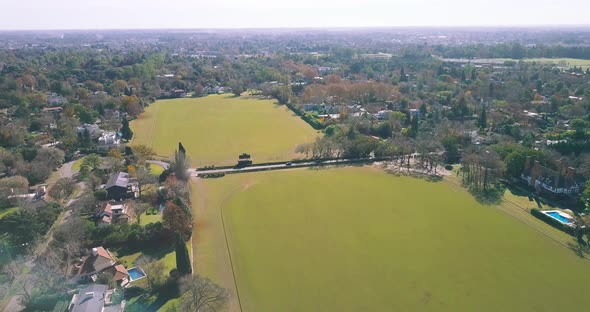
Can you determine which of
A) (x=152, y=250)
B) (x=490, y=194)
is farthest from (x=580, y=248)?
(x=152, y=250)

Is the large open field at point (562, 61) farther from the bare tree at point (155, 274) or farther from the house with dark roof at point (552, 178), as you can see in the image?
the bare tree at point (155, 274)

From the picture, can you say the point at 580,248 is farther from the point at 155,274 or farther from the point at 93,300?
the point at 93,300

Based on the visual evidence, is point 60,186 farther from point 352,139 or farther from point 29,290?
point 352,139

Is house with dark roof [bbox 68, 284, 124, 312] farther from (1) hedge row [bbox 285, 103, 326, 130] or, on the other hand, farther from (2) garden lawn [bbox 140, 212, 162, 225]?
(1) hedge row [bbox 285, 103, 326, 130]

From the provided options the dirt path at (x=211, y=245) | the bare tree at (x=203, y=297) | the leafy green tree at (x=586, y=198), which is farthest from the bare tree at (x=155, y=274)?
the leafy green tree at (x=586, y=198)

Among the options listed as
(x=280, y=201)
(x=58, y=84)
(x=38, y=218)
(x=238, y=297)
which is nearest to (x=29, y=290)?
(x=38, y=218)
